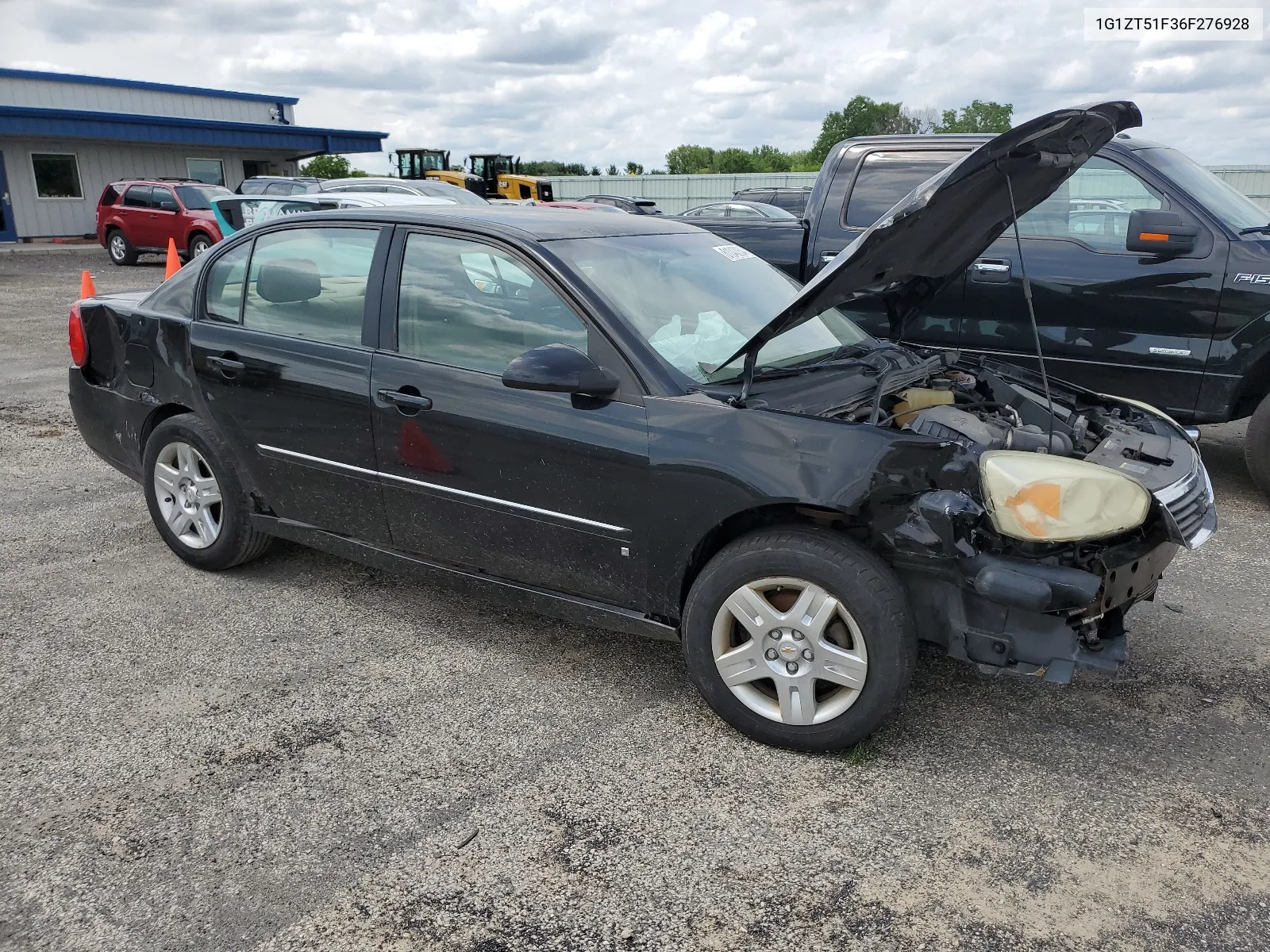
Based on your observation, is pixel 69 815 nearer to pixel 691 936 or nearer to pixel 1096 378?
pixel 691 936

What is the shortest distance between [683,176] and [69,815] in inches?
1524

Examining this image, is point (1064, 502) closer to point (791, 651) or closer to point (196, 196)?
point (791, 651)

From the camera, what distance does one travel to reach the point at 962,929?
241 centimetres

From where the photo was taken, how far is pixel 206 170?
33.5 metres

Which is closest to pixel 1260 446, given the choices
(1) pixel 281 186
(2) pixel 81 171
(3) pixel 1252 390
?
(3) pixel 1252 390

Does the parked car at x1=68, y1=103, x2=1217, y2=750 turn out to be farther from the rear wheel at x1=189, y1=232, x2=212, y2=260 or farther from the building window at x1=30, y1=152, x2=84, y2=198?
the building window at x1=30, y1=152, x2=84, y2=198

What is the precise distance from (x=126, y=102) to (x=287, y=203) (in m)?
23.1

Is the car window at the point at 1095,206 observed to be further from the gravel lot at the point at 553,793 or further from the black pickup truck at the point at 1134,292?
the gravel lot at the point at 553,793

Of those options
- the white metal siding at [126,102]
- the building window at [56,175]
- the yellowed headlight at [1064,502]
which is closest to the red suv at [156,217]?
the building window at [56,175]

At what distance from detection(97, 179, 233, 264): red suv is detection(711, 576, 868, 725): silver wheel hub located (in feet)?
63.4

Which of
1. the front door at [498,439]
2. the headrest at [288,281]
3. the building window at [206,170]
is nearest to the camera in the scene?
the front door at [498,439]

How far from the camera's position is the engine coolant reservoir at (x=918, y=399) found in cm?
354

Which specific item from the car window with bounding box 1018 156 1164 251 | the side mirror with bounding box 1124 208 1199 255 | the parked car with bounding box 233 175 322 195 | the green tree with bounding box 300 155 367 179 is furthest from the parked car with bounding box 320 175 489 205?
the green tree with bounding box 300 155 367 179

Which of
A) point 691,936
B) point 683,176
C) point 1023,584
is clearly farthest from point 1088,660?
point 683,176
